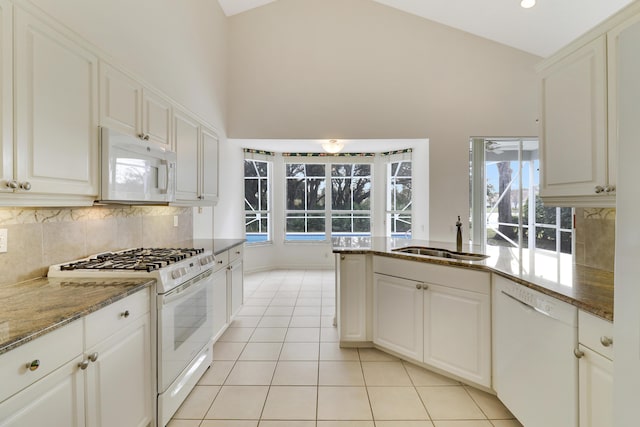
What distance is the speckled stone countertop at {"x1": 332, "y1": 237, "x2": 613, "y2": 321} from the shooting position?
1.34 meters

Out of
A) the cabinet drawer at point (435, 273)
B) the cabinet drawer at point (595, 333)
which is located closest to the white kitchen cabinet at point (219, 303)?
the cabinet drawer at point (435, 273)

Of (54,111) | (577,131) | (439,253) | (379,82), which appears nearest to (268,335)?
(439,253)

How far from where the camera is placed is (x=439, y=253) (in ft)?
8.71

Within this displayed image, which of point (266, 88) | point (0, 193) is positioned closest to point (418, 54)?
point (266, 88)

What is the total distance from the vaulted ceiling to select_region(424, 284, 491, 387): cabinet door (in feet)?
11.2

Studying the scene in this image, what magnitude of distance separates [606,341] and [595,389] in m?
0.23

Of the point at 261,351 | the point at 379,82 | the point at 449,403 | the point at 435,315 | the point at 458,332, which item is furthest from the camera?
the point at 379,82

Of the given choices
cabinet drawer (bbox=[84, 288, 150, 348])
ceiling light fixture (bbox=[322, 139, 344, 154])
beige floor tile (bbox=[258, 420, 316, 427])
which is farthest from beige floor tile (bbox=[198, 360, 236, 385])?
ceiling light fixture (bbox=[322, 139, 344, 154])

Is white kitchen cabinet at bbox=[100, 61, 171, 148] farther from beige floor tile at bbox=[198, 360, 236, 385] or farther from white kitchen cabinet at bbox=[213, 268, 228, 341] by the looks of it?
beige floor tile at bbox=[198, 360, 236, 385]

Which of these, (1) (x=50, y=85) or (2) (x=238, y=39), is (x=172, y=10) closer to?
(2) (x=238, y=39)

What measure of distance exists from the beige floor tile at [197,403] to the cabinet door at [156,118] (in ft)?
5.96

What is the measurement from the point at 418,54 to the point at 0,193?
4742 mm

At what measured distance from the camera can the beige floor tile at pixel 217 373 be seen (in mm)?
2246

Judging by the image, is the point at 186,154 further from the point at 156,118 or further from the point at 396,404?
the point at 396,404
